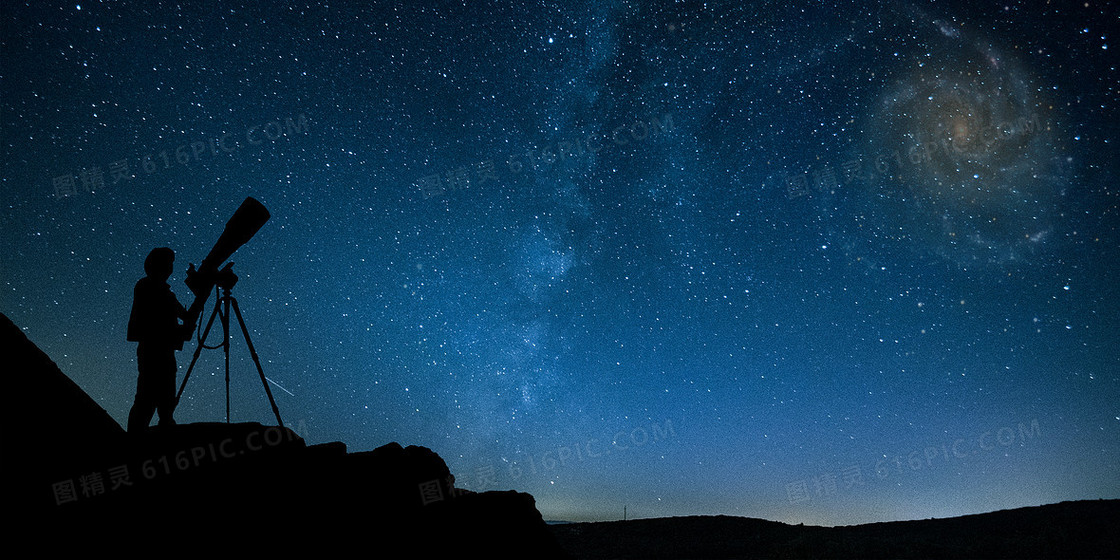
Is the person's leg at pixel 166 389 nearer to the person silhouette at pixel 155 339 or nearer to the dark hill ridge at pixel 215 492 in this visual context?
the person silhouette at pixel 155 339

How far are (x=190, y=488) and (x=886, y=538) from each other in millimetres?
13731

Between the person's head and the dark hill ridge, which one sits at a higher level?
the person's head

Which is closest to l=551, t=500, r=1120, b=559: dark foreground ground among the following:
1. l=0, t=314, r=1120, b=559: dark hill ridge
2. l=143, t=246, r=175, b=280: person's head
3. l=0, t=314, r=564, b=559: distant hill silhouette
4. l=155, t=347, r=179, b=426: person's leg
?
l=0, t=314, r=1120, b=559: dark hill ridge

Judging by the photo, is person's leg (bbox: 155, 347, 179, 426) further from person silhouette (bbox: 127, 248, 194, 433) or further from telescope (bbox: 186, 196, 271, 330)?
telescope (bbox: 186, 196, 271, 330)

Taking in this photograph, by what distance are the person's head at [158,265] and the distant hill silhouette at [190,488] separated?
1.20m

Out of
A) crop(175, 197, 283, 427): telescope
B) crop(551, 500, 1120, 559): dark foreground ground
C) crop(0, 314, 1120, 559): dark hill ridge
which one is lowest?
crop(551, 500, 1120, 559): dark foreground ground

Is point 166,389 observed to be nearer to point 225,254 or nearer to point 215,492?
point 225,254

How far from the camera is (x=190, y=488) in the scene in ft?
9.45

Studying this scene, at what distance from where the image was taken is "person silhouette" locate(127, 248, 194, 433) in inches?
157

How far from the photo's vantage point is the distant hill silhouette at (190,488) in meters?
2.65

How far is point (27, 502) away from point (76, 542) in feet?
1.22

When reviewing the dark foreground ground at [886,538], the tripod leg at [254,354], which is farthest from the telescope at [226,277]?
the dark foreground ground at [886,538]

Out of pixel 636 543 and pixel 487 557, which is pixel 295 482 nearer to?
pixel 487 557

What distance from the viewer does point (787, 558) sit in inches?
405
